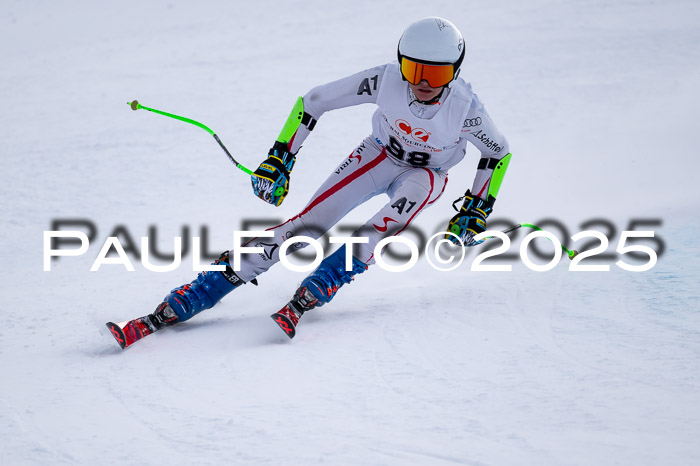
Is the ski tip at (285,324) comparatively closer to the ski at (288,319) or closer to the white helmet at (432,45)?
the ski at (288,319)

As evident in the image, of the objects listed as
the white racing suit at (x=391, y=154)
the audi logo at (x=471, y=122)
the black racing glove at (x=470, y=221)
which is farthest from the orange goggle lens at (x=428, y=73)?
the black racing glove at (x=470, y=221)

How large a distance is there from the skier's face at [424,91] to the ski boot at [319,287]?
0.89 meters

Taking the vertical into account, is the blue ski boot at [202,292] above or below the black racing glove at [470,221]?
below

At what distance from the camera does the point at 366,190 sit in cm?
454

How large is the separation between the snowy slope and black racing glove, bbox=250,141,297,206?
2.29ft

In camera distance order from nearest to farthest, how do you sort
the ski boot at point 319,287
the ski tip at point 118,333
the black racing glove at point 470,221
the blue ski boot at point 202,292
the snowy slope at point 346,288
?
the snowy slope at point 346,288 → the ski tip at point 118,333 → the ski boot at point 319,287 → the blue ski boot at point 202,292 → the black racing glove at point 470,221

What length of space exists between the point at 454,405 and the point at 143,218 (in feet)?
11.9

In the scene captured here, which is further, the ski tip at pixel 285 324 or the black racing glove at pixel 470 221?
the black racing glove at pixel 470 221

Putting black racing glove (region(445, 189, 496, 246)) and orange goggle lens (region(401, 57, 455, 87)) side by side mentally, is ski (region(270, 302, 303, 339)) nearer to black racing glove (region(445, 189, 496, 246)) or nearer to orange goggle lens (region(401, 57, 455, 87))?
black racing glove (region(445, 189, 496, 246))

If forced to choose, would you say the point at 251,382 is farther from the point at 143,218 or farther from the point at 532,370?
the point at 143,218

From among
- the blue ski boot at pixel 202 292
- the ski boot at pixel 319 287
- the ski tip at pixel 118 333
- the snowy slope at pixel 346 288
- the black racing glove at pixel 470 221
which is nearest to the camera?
the snowy slope at pixel 346 288

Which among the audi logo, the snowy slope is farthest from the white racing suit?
the snowy slope

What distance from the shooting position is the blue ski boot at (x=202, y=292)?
4238 mm

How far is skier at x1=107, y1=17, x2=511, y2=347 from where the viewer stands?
4.04 metres
